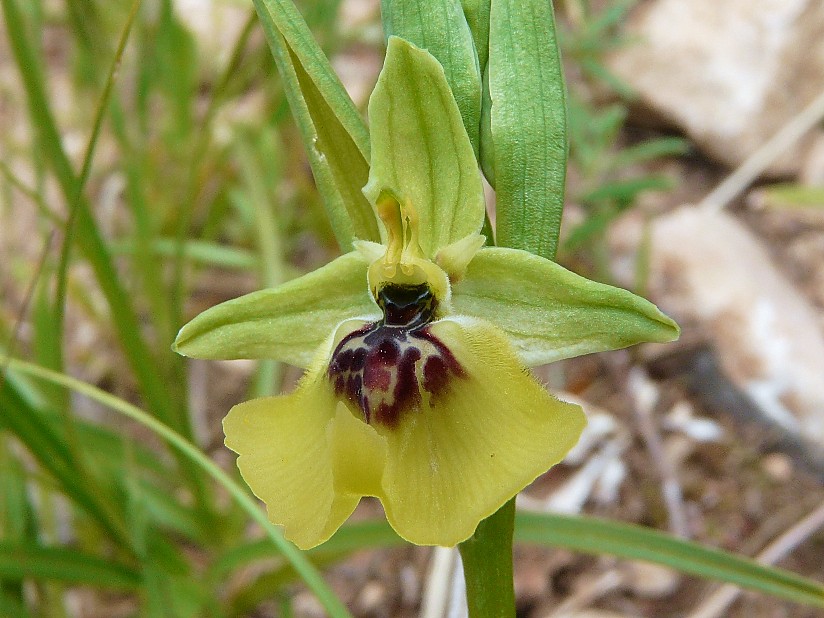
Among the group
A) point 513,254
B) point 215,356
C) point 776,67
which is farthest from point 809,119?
point 215,356

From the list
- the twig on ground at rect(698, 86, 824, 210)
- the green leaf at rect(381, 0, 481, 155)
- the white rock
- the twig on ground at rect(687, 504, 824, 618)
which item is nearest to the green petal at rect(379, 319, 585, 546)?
the green leaf at rect(381, 0, 481, 155)

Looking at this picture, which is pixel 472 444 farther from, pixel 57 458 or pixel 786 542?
pixel 786 542

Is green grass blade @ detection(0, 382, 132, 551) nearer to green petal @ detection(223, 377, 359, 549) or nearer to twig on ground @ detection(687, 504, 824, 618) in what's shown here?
green petal @ detection(223, 377, 359, 549)

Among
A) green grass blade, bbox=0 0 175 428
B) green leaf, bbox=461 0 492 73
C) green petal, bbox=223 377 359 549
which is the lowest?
green petal, bbox=223 377 359 549

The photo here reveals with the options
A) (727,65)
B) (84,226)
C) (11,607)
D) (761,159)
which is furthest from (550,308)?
(727,65)

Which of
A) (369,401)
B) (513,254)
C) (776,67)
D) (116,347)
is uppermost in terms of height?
(776,67)

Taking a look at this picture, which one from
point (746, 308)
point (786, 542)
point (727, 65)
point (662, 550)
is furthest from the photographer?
point (727, 65)

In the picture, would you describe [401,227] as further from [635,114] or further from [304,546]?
[635,114]
